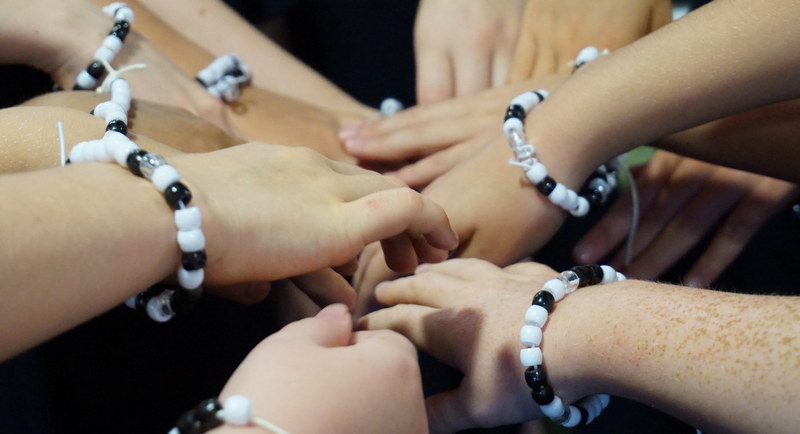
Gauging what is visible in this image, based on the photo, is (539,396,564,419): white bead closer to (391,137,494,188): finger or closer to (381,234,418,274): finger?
(381,234,418,274): finger

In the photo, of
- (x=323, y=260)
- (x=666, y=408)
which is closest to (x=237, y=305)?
(x=323, y=260)

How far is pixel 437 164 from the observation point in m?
0.90

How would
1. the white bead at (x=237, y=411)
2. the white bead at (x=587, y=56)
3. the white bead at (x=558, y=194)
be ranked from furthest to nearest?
the white bead at (x=587, y=56), the white bead at (x=558, y=194), the white bead at (x=237, y=411)

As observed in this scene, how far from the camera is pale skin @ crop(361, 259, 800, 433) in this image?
1.61 feet

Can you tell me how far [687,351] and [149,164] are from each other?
402 millimetres

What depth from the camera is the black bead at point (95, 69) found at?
786 mm

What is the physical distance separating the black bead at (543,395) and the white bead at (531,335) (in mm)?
35

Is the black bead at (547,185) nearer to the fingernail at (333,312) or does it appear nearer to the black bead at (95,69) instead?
the fingernail at (333,312)

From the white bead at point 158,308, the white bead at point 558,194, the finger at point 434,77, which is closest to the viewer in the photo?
the white bead at point 158,308

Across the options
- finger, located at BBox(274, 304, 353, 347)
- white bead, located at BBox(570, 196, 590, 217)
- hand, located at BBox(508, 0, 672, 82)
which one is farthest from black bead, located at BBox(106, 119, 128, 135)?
hand, located at BBox(508, 0, 672, 82)

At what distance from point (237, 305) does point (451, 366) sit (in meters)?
0.22

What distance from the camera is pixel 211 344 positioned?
757 millimetres

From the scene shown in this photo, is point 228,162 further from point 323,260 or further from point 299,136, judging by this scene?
point 299,136

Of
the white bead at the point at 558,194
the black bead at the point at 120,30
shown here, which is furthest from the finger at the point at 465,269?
the black bead at the point at 120,30
